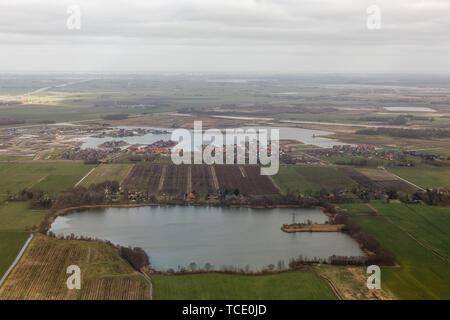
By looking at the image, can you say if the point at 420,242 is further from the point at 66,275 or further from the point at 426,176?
the point at 66,275

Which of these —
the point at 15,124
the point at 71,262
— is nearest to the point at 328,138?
the point at 71,262

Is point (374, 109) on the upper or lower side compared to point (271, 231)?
upper

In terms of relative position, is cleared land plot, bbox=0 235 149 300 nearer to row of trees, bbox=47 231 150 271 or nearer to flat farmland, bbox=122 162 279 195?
row of trees, bbox=47 231 150 271

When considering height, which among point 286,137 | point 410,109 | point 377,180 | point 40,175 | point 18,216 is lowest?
point 18,216

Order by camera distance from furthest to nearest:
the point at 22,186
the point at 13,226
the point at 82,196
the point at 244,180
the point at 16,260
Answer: the point at 244,180 → the point at 22,186 → the point at 82,196 → the point at 13,226 → the point at 16,260

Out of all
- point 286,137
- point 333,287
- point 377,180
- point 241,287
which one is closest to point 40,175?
point 241,287

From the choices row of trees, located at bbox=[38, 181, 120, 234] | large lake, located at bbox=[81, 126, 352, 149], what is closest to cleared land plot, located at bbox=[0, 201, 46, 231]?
row of trees, located at bbox=[38, 181, 120, 234]
